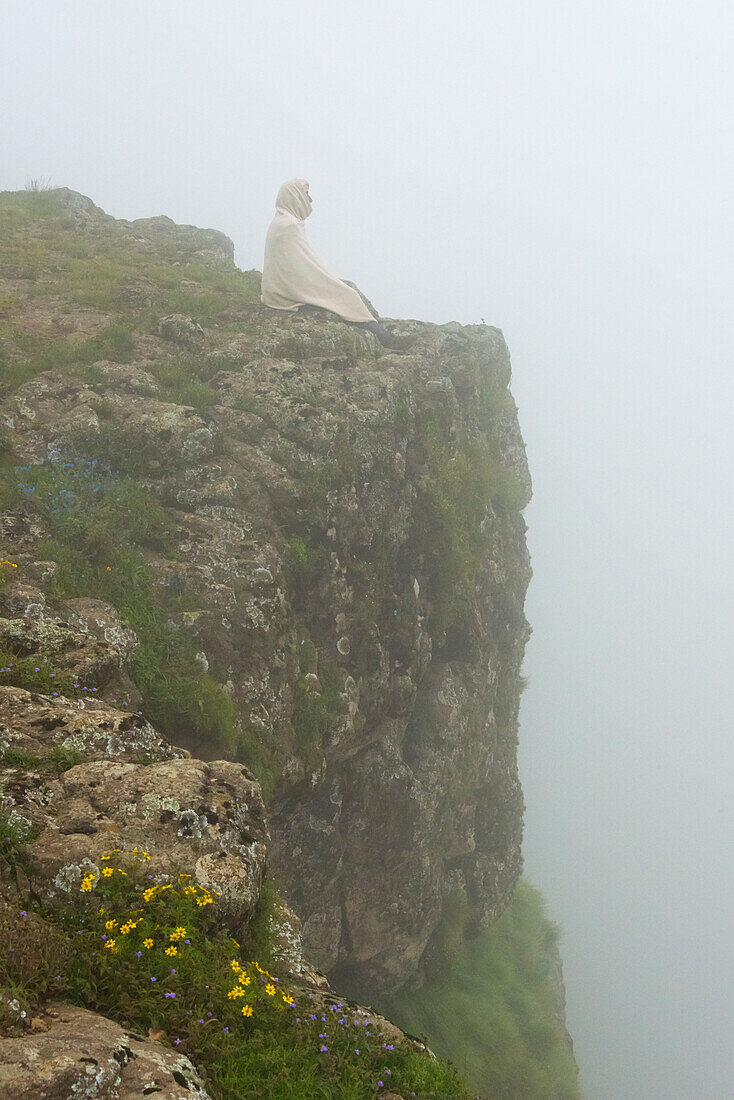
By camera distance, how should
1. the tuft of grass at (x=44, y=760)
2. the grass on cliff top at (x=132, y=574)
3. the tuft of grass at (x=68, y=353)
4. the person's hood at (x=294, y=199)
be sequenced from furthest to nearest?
the person's hood at (x=294, y=199) < the tuft of grass at (x=68, y=353) < the grass on cliff top at (x=132, y=574) < the tuft of grass at (x=44, y=760)

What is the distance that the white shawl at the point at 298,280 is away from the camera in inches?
654

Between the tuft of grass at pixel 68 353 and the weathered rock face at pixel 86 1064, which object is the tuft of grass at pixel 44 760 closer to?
the weathered rock face at pixel 86 1064

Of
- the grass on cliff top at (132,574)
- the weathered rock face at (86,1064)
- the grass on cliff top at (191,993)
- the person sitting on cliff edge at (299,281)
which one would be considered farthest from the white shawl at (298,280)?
the weathered rock face at (86,1064)

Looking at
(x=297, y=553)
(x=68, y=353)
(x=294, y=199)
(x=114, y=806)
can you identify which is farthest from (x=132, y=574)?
(x=294, y=199)

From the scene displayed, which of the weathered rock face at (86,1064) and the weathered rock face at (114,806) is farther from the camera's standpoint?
the weathered rock face at (114,806)

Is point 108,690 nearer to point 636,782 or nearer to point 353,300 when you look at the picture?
point 353,300

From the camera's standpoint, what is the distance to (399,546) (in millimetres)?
13961

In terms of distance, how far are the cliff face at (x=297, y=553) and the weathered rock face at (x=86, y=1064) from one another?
4.01 metres

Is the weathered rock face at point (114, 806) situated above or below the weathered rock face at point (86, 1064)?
above

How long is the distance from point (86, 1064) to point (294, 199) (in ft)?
58.4

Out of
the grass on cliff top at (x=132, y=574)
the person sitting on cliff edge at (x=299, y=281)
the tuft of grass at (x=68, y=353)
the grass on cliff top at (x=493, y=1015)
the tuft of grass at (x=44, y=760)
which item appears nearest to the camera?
the tuft of grass at (x=44, y=760)

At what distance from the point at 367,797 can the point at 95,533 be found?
22.8ft

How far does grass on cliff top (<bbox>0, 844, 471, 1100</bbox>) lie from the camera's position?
4.14 m

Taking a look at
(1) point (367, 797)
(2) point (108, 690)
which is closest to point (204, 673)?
(2) point (108, 690)
